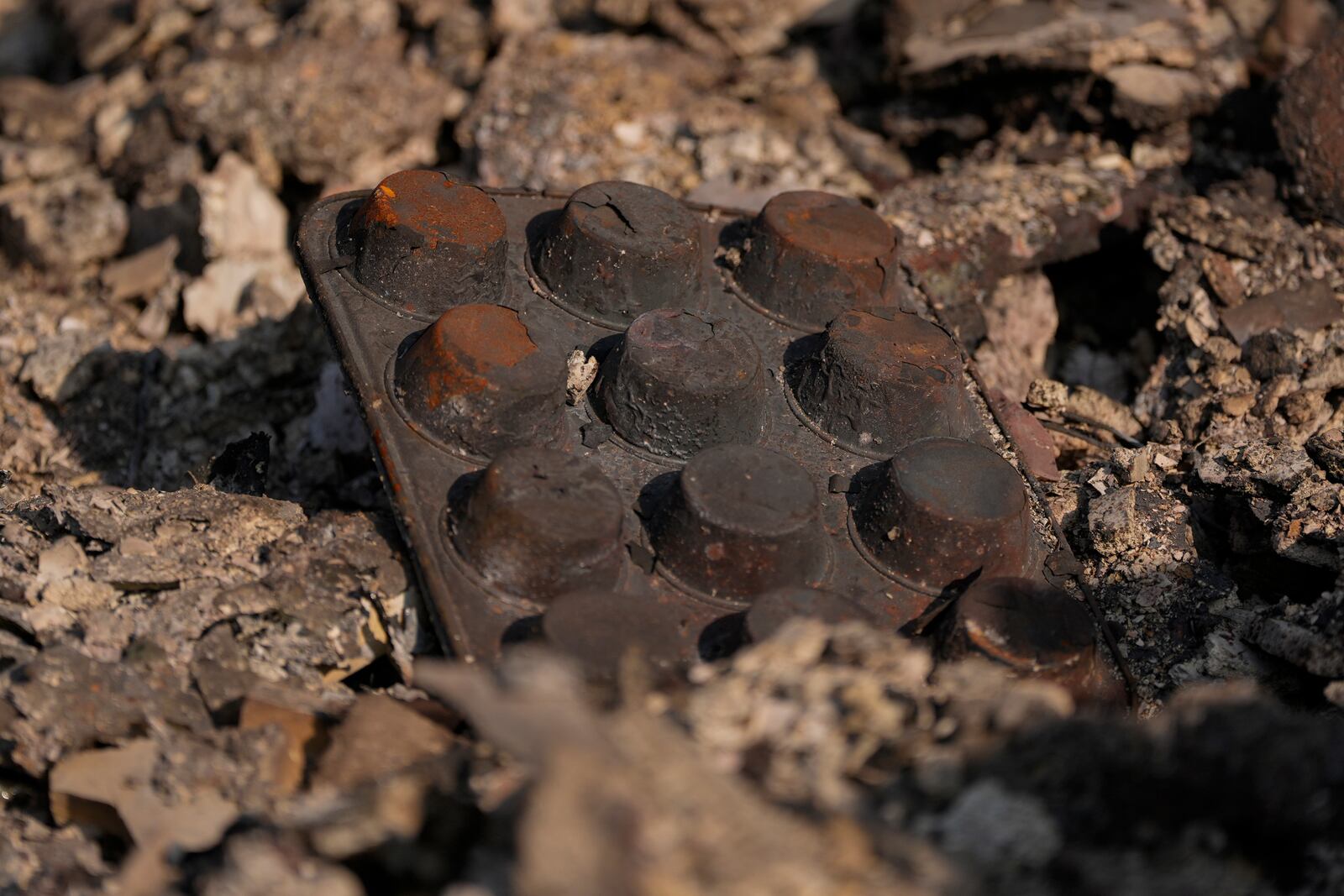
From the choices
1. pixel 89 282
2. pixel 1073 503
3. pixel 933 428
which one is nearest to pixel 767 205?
pixel 933 428

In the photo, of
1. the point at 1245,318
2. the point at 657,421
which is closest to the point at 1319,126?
the point at 1245,318

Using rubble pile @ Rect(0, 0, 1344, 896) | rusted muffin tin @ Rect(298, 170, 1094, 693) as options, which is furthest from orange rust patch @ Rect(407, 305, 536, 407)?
rubble pile @ Rect(0, 0, 1344, 896)

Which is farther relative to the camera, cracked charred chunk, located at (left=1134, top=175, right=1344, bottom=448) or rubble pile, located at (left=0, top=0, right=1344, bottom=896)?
cracked charred chunk, located at (left=1134, top=175, right=1344, bottom=448)

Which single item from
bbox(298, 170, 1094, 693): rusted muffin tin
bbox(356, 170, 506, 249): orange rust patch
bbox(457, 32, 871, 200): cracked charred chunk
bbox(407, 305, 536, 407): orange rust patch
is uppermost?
bbox(356, 170, 506, 249): orange rust patch

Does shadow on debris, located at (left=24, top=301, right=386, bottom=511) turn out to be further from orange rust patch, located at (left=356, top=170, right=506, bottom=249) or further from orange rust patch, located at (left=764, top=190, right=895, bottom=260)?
orange rust patch, located at (left=764, top=190, right=895, bottom=260)

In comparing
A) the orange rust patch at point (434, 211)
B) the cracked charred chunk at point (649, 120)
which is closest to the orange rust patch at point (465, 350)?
the orange rust patch at point (434, 211)

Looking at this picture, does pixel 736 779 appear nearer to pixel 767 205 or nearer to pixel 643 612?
pixel 643 612

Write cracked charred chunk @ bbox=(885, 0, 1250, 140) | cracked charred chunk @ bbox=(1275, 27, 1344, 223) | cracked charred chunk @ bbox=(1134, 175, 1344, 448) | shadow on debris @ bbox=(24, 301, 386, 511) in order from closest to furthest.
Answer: cracked charred chunk @ bbox=(1134, 175, 1344, 448), shadow on debris @ bbox=(24, 301, 386, 511), cracked charred chunk @ bbox=(1275, 27, 1344, 223), cracked charred chunk @ bbox=(885, 0, 1250, 140)
